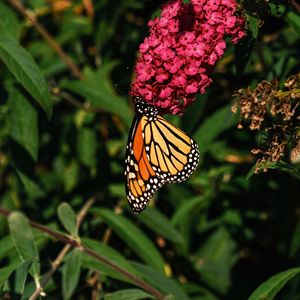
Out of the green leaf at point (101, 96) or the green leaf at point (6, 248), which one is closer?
the green leaf at point (6, 248)

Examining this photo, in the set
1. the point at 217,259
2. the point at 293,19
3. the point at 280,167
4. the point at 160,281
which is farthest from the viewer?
the point at 217,259

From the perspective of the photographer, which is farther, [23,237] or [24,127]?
[24,127]

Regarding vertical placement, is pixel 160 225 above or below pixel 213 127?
below

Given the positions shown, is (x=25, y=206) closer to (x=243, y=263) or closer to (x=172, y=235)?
(x=172, y=235)

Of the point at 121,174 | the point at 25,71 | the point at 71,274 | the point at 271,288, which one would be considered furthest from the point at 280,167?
the point at 121,174

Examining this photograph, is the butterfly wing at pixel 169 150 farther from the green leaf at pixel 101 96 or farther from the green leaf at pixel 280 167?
the green leaf at pixel 280 167

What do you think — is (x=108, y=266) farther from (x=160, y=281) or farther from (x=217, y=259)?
(x=217, y=259)

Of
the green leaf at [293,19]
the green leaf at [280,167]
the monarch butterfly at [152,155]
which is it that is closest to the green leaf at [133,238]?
the monarch butterfly at [152,155]
